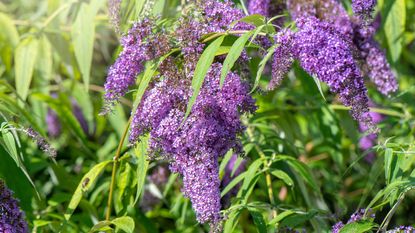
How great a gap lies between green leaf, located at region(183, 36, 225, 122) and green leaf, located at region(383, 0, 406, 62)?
1501 mm

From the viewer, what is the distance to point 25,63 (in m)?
3.87

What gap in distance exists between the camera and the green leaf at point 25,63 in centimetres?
377

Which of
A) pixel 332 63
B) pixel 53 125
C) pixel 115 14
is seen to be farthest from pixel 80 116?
pixel 332 63

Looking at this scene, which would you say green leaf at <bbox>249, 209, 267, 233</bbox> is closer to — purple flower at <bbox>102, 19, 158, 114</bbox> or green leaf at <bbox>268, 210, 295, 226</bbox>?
green leaf at <bbox>268, 210, 295, 226</bbox>

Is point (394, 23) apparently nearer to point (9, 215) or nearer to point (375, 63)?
point (375, 63)

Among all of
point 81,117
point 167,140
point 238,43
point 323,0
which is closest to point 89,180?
point 167,140

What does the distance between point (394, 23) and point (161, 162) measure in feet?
5.02

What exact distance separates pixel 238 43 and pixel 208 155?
367 millimetres

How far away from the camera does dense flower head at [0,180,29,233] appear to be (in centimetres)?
240

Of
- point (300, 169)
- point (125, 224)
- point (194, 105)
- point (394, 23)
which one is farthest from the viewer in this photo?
point (394, 23)

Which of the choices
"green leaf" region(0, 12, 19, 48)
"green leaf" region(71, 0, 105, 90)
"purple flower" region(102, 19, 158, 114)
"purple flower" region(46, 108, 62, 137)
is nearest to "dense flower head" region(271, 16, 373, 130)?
"purple flower" region(102, 19, 158, 114)

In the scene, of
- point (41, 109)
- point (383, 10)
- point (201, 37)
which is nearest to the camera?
point (201, 37)

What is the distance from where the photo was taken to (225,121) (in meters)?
2.35

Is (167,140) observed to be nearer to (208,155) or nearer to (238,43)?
(208,155)
